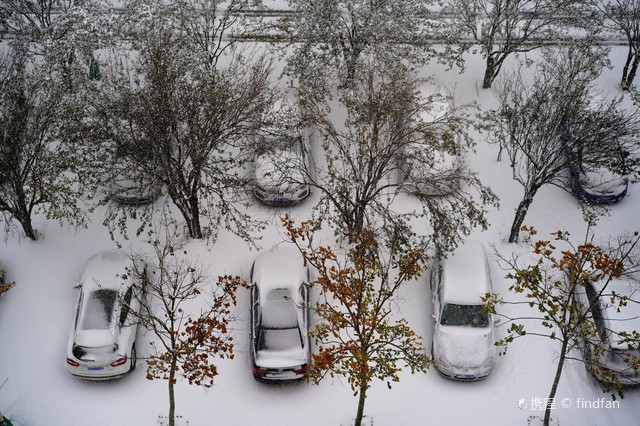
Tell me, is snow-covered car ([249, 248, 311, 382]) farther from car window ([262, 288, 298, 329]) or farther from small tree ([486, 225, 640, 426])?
small tree ([486, 225, 640, 426])

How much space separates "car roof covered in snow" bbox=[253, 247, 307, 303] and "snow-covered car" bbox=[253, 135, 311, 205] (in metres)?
1.95

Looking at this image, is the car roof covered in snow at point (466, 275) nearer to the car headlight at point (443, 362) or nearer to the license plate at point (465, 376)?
the car headlight at point (443, 362)

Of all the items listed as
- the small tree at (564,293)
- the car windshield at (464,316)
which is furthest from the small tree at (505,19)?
the car windshield at (464,316)

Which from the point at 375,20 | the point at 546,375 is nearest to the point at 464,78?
the point at 375,20

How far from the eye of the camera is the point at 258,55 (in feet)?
75.2

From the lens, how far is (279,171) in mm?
18422

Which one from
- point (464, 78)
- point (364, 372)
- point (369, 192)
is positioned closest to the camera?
point (364, 372)

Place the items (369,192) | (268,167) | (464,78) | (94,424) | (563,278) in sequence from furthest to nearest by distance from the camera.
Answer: (464,78) < (268,167) < (563,278) < (369,192) < (94,424)

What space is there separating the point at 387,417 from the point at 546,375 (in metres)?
4.39

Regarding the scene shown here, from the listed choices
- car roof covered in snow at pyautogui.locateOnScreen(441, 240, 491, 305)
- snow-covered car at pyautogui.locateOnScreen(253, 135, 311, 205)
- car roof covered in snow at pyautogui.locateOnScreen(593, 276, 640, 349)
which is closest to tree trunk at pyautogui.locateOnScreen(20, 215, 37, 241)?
snow-covered car at pyautogui.locateOnScreen(253, 135, 311, 205)

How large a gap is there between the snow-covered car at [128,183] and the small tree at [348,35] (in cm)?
585

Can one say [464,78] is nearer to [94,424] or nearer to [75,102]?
[75,102]

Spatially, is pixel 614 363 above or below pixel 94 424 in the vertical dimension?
above

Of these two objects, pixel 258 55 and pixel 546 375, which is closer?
pixel 546 375
